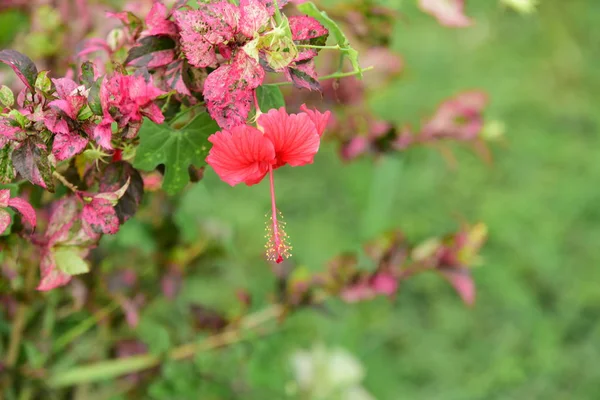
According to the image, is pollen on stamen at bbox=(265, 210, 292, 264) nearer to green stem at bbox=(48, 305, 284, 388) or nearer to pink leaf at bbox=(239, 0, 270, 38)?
pink leaf at bbox=(239, 0, 270, 38)

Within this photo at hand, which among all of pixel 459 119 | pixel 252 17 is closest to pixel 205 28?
pixel 252 17

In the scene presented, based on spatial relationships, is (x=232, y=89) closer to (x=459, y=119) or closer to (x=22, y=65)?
(x=22, y=65)

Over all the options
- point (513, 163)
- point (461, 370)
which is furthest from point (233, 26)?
point (513, 163)

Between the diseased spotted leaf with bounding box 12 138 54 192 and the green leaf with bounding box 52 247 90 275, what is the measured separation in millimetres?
108

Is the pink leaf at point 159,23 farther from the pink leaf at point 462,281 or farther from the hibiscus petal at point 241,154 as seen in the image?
the pink leaf at point 462,281

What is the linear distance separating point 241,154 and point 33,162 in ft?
0.49

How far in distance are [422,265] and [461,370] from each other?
26.1 inches

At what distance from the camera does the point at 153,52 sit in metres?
0.56

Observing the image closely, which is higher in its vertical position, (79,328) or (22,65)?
(22,65)

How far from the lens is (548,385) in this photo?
145 cm

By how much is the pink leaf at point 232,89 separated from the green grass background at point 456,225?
0.63 metres

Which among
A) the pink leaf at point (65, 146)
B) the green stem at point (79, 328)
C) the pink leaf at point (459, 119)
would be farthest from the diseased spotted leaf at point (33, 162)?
the pink leaf at point (459, 119)

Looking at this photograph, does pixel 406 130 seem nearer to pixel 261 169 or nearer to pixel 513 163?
pixel 261 169

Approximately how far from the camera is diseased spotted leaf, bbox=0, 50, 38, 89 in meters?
0.51
